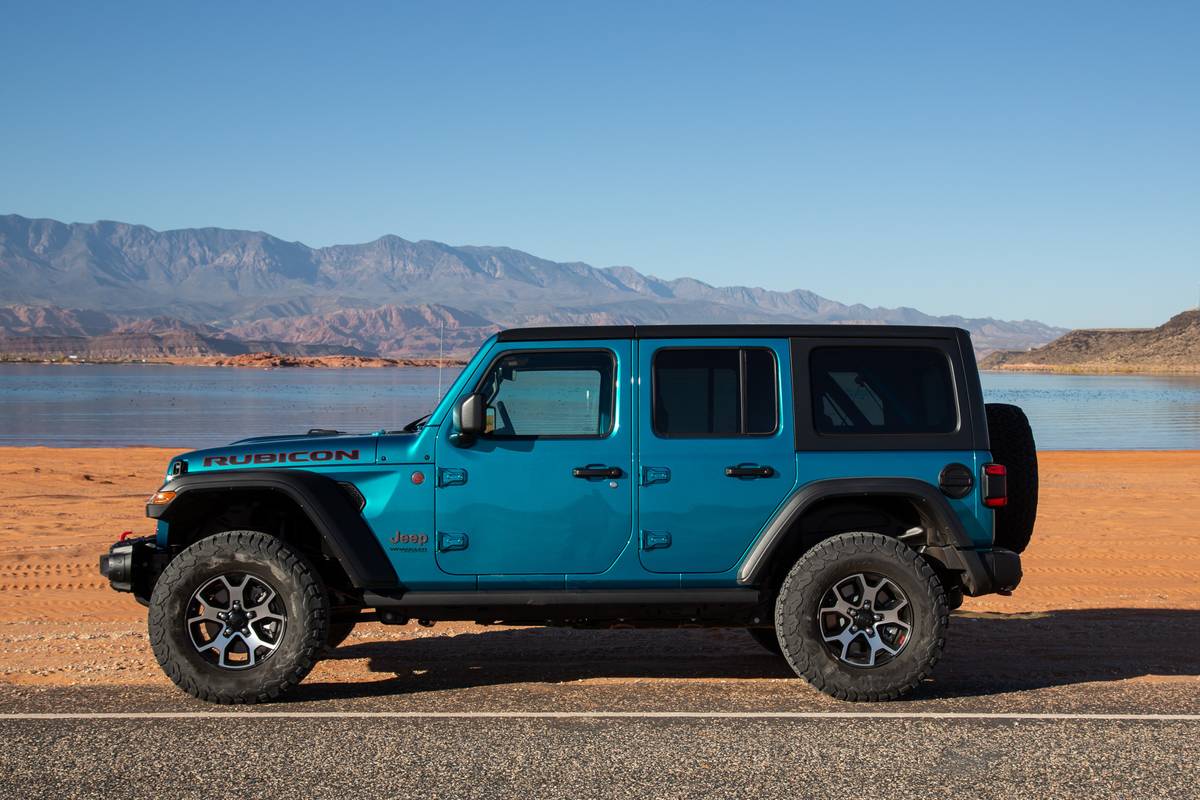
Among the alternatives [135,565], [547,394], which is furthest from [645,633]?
[135,565]

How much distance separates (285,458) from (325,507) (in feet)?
1.25

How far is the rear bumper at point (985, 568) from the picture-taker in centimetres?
657

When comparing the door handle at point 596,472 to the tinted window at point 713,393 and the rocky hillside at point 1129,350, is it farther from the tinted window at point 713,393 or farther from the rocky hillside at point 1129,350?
the rocky hillside at point 1129,350

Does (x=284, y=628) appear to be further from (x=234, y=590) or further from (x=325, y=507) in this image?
(x=325, y=507)

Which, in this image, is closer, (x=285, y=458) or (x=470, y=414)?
(x=470, y=414)

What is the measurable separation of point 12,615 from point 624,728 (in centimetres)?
582

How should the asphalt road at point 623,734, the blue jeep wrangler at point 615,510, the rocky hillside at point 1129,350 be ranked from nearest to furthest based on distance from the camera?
the asphalt road at point 623,734 < the blue jeep wrangler at point 615,510 < the rocky hillside at point 1129,350

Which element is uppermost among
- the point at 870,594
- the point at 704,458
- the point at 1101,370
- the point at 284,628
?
the point at 704,458

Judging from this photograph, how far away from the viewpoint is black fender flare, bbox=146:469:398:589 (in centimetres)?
647

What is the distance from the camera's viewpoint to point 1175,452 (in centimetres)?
3122

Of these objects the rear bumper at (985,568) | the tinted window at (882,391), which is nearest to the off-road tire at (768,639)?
the rear bumper at (985,568)

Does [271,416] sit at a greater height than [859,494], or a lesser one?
lesser

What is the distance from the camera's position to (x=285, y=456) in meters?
6.65

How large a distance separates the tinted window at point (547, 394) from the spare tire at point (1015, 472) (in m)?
2.19
